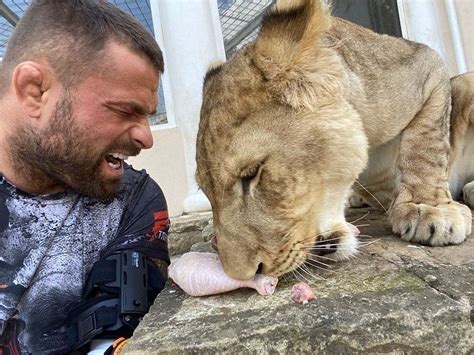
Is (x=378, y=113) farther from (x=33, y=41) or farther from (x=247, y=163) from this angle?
(x=33, y=41)

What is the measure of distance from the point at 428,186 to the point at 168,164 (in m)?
2.97

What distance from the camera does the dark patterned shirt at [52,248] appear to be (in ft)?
5.99

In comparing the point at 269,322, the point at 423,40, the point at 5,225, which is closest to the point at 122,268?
the point at 5,225

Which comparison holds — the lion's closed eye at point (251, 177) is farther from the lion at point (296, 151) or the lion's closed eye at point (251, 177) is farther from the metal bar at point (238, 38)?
the metal bar at point (238, 38)

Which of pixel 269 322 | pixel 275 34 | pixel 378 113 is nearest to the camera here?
pixel 269 322

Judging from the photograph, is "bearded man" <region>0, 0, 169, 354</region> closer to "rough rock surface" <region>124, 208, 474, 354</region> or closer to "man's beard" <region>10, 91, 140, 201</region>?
"man's beard" <region>10, 91, 140, 201</region>

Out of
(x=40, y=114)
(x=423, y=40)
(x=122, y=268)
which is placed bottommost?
(x=122, y=268)

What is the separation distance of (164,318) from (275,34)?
0.95 meters

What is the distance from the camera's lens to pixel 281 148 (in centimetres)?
158

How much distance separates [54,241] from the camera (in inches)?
76.4

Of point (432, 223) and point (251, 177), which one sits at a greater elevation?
point (251, 177)

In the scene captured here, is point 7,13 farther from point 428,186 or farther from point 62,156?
point 428,186

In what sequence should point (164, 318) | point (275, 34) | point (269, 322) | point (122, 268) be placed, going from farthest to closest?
point (122, 268) → point (275, 34) → point (164, 318) → point (269, 322)

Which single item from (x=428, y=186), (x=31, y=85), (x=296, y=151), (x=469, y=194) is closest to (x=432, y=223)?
(x=428, y=186)
